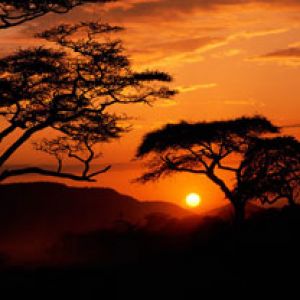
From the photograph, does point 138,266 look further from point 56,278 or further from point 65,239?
point 65,239

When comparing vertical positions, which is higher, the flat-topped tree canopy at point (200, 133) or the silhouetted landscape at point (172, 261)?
the flat-topped tree canopy at point (200, 133)

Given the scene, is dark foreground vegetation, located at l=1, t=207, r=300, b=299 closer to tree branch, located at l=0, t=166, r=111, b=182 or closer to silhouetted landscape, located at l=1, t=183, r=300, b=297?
silhouetted landscape, located at l=1, t=183, r=300, b=297

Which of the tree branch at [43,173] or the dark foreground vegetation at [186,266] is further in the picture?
the tree branch at [43,173]

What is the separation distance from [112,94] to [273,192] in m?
17.6

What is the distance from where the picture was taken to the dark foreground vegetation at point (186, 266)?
19328mm

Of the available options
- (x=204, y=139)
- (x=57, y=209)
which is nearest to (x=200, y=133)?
(x=204, y=139)

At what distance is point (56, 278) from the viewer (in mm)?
23219

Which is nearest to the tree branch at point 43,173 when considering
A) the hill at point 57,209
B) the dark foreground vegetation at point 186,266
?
the dark foreground vegetation at point 186,266

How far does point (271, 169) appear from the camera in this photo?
4066 cm

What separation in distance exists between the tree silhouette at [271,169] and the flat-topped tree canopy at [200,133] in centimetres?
88

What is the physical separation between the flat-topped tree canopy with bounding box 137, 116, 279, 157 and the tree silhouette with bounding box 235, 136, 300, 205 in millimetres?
877

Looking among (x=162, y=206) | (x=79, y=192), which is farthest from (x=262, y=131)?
(x=162, y=206)

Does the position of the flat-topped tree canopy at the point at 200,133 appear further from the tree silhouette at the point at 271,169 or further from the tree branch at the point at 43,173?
the tree branch at the point at 43,173

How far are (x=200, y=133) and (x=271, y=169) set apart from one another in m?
4.96
